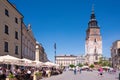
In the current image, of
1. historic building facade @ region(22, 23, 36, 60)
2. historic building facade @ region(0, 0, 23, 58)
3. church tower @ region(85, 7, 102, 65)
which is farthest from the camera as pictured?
church tower @ region(85, 7, 102, 65)

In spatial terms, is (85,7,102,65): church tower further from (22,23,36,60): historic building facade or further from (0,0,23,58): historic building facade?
(0,0,23,58): historic building facade

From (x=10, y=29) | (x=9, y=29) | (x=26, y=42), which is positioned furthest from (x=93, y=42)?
(x=9, y=29)

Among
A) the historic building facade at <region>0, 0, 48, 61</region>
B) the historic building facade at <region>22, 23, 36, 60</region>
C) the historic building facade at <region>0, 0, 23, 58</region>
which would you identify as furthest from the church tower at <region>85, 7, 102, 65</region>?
the historic building facade at <region>0, 0, 23, 58</region>

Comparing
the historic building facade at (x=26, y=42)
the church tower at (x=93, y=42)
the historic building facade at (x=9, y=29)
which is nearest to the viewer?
the historic building facade at (x=9, y=29)

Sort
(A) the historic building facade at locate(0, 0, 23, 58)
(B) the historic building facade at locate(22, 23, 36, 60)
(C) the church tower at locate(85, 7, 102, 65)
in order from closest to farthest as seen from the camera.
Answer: (A) the historic building facade at locate(0, 0, 23, 58) < (B) the historic building facade at locate(22, 23, 36, 60) < (C) the church tower at locate(85, 7, 102, 65)

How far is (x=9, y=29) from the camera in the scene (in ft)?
118

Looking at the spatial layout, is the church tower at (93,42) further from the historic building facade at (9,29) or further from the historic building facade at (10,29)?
the historic building facade at (9,29)

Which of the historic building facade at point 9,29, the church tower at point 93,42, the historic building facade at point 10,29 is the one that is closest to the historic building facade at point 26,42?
the historic building facade at point 10,29

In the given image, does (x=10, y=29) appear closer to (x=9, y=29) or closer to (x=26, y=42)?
(x=9, y=29)

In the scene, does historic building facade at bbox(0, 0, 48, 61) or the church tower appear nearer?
historic building facade at bbox(0, 0, 48, 61)

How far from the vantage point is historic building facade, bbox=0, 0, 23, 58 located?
3297 cm

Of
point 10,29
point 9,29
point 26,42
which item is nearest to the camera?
point 9,29

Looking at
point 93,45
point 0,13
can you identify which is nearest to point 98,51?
point 93,45

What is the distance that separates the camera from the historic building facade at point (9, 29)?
108ft
